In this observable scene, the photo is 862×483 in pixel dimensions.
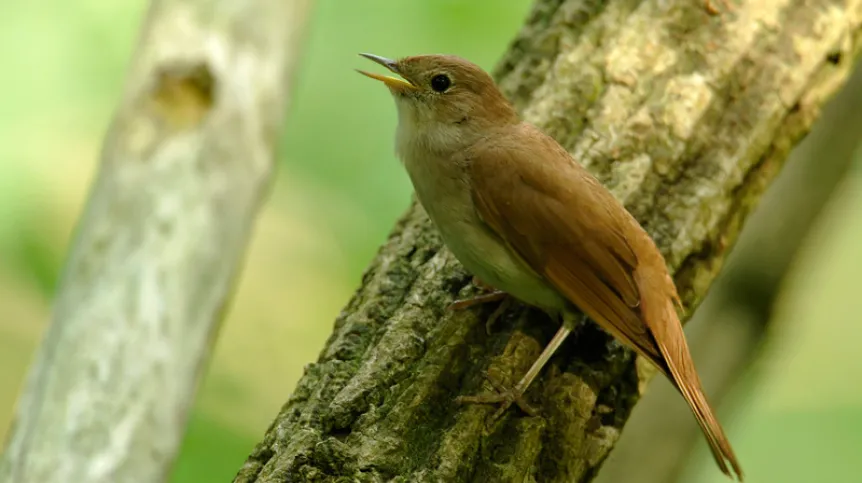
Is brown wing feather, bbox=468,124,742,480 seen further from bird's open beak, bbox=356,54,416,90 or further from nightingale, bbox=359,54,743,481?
bird's open beak, bbox=356,54,416,90

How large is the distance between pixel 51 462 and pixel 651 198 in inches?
89.1

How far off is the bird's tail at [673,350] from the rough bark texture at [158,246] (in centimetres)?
168

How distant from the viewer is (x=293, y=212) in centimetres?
604

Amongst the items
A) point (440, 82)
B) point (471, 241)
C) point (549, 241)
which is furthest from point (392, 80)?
point (549, 241)

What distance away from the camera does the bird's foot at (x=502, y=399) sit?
263cm

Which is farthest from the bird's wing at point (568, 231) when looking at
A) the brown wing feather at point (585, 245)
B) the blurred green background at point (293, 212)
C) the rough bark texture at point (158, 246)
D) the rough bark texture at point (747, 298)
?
the blurred green background at point (293, 212)

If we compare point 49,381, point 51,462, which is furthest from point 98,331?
point 51,462

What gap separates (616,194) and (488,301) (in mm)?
664

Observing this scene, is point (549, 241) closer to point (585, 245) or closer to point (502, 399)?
point (585, 245)

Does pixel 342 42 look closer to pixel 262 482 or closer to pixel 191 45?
pixel 191 45

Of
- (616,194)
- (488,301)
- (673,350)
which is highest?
(616,194)

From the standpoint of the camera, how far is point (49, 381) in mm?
3240

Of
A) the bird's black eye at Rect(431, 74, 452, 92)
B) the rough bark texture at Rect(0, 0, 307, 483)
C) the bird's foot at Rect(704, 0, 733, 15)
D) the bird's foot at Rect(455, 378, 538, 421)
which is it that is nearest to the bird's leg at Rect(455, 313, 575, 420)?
the bird's foot at Rect(455, 378, 538, 421)

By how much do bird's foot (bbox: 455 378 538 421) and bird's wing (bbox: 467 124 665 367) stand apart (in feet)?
1.09
